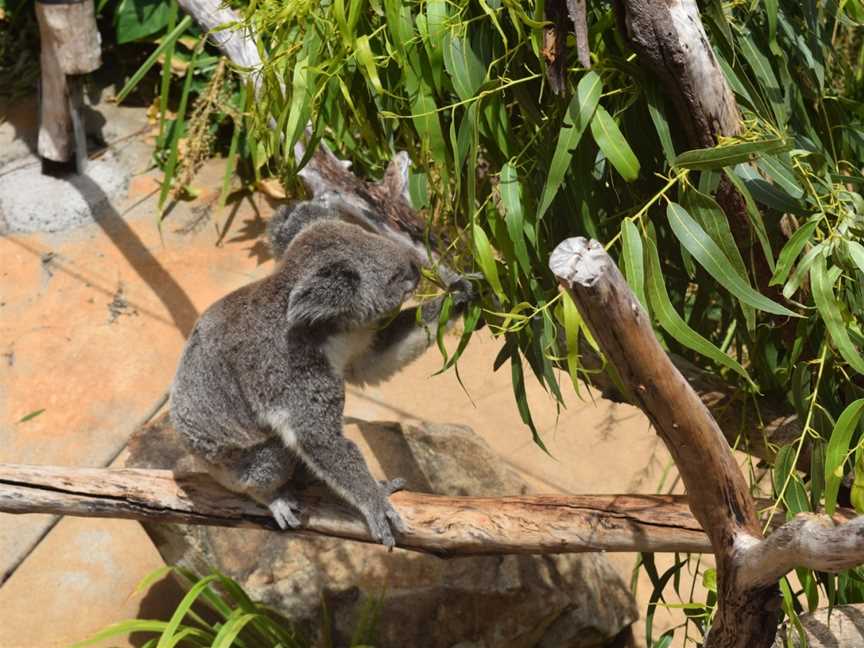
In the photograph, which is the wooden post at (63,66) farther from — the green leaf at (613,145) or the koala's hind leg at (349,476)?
the green leaf at (613,145)

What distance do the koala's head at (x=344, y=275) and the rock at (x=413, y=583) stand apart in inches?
45.1

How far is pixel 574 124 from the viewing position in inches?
92.4

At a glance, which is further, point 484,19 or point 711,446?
point 484,19

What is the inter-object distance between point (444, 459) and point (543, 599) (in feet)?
2.42

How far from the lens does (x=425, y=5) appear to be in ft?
8.86

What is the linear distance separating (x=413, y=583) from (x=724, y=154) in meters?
2.40

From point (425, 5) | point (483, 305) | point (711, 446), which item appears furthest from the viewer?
point (483, 305)

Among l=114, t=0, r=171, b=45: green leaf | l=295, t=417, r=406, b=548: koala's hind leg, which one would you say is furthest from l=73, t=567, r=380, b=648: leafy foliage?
l=114, t=0, r=171, b=45: green leaf

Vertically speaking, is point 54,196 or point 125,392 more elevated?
point 54,196

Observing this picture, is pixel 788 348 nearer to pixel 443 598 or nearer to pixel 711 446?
pixel 711 446

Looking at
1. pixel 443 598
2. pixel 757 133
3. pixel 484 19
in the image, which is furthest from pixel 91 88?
pixel 757 133

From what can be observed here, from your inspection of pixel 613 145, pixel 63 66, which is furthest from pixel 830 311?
pixel 63 66

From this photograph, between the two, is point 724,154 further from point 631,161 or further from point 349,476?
point 349,476

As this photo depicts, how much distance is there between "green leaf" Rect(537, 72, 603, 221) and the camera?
2342mm
